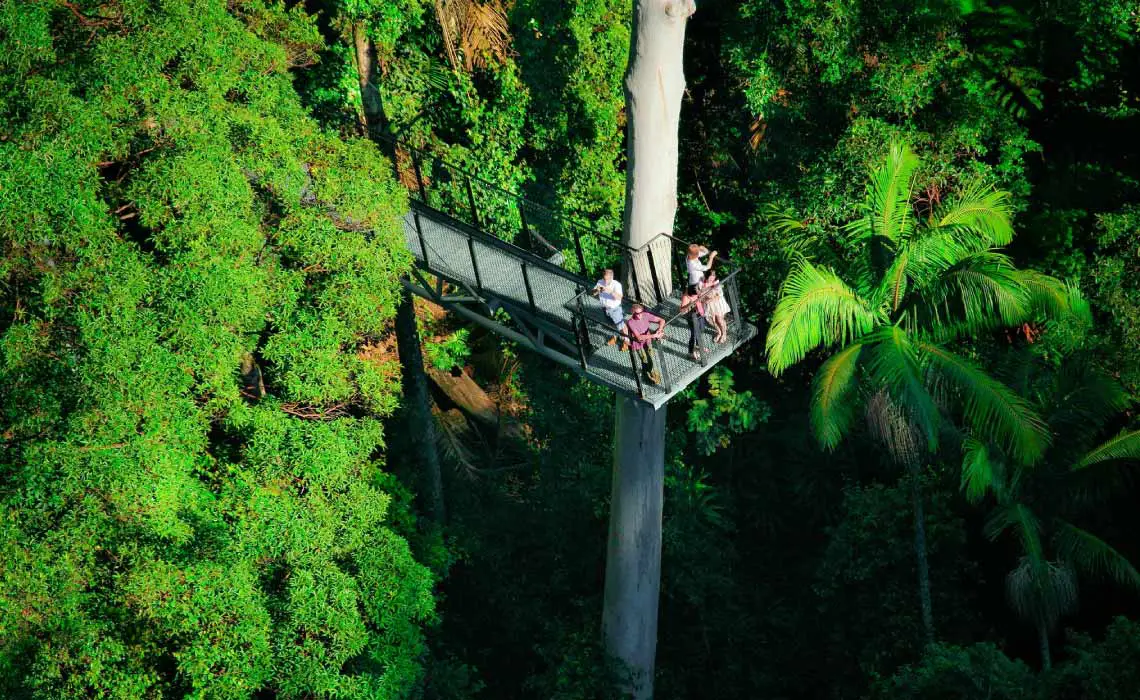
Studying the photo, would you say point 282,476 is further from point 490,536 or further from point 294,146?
point 490,536

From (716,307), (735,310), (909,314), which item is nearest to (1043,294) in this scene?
(909,314)

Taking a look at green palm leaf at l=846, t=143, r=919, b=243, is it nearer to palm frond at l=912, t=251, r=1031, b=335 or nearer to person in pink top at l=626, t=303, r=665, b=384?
palm frond at l=912, t=251, r=1031, b=335

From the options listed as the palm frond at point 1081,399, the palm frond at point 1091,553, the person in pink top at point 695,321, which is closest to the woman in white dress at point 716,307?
the person in pink top at point 695,321

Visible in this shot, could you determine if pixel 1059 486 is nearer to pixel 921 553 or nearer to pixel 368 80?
pixel 921 553

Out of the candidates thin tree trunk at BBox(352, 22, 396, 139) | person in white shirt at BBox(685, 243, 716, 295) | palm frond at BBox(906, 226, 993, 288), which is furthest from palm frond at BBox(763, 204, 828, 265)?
thin tree trunk at BBox(352, 22, 396, 139)

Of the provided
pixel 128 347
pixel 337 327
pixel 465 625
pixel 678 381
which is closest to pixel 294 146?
pixel 337 327
